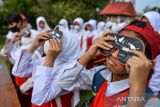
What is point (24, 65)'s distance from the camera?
3.55 metres

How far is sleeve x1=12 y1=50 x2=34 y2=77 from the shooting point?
3516mm

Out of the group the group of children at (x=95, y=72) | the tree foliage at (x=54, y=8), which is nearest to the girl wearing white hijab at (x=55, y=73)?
the group of children at (x=95, y=72)

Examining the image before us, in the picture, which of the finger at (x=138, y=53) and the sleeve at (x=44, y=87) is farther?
the sleeve at (x=44, y=87)

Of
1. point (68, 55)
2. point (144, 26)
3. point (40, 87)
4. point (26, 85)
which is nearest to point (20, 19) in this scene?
point (26, 85)

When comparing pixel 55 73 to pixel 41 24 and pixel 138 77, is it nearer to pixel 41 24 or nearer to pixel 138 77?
pixel 138 77

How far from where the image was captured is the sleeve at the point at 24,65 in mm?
3516

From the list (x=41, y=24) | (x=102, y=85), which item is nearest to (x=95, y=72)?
(x=102, y=85)

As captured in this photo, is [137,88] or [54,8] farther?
[54,8]

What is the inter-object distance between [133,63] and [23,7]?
93.2ft

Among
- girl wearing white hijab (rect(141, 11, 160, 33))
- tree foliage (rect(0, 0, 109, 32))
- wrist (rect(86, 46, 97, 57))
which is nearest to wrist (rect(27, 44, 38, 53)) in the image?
wrist (rect(86, 46, 97, 57))

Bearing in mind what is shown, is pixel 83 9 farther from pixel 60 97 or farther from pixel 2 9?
pixel 60 97

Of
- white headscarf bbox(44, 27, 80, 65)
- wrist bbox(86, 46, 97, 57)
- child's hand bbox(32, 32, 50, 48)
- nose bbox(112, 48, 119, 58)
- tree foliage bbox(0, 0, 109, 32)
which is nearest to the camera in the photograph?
nose bbox(112, 48, 119, 58)

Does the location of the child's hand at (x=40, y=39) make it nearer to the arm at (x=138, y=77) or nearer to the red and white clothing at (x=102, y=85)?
the red and white clothing at (x=102, y=85)

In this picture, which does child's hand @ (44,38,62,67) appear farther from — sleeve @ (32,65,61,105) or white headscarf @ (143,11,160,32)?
white headscarf @ (143,11,160,32)
